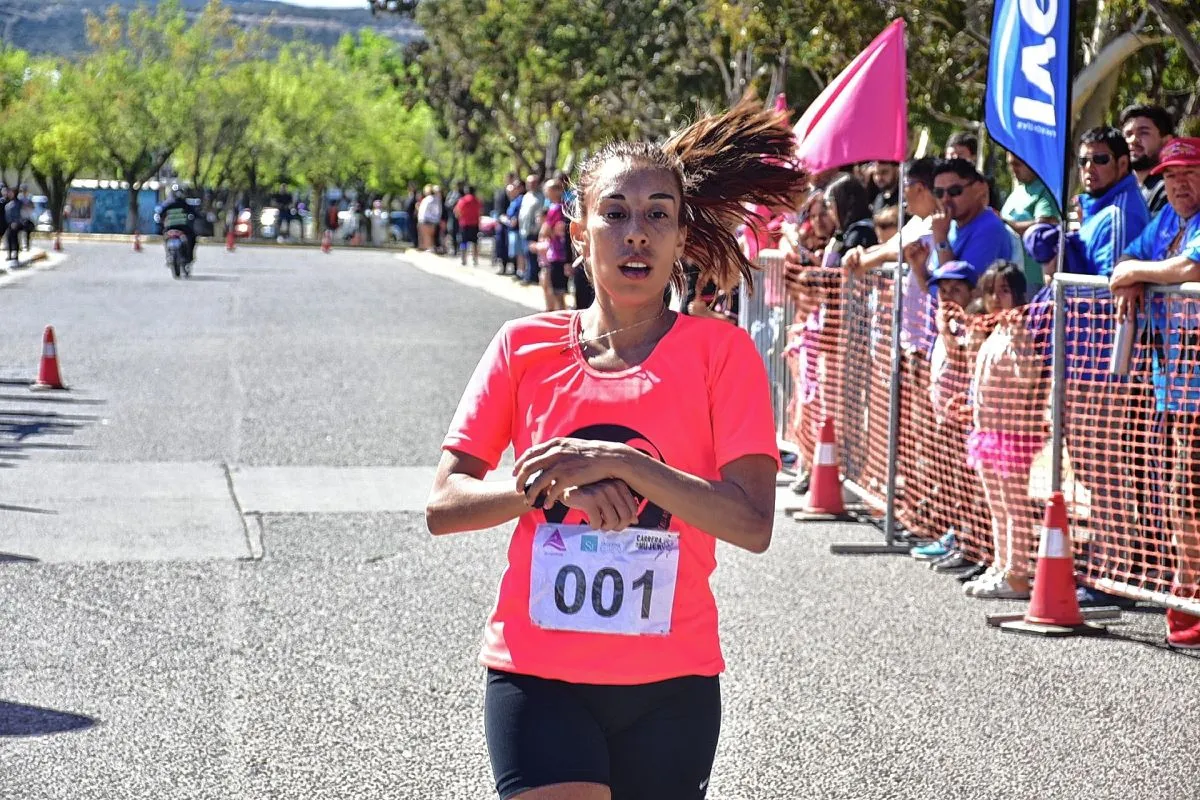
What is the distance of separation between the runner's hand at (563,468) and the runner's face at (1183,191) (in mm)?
5279

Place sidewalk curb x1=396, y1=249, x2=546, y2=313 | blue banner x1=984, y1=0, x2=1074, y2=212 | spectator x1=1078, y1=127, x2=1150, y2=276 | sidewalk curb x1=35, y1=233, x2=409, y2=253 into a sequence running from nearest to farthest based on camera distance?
blue banner x1=984, y1=0, x2=1074, y2=212 → spectator x1=1078, y1=127, x2=1150, y2=276 → sidewalk curb x1=396, y1=249, x2=546, y2=313 → sidewalk curb x1=35, y1=233, x2=409, y2=253

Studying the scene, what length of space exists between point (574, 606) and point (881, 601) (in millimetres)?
5115

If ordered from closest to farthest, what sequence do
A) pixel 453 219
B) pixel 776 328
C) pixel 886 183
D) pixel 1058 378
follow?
pixel 1058 378
pixel 776 328
pixel 886 183
pixel 453 219

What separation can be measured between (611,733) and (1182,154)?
513 centimetres

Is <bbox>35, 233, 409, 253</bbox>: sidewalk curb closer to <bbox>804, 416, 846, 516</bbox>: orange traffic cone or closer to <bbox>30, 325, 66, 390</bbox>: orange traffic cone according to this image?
<bbox>30, 325, 66, 390</bbox>: orange traffic cone

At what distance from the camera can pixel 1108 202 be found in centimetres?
887

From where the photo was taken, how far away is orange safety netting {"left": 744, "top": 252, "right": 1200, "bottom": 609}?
7539 millimetres

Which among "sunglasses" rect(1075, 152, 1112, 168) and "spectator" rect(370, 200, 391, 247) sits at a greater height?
"sunglasses" rect(1075, 152, 1112, 168)

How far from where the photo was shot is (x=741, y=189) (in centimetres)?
363

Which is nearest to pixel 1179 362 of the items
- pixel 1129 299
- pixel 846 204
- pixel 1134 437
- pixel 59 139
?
pixel 1129 299

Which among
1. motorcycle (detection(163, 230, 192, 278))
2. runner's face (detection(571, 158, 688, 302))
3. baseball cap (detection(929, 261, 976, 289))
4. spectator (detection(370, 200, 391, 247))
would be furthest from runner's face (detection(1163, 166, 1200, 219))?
spectator (detection(370, 200, 391, 247))

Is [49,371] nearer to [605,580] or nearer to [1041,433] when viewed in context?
[1041,433]

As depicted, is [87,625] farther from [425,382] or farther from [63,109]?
[63,109]

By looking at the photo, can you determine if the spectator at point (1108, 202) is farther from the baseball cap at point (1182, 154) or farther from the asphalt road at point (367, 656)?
the asphalt road at point (367, 656)
